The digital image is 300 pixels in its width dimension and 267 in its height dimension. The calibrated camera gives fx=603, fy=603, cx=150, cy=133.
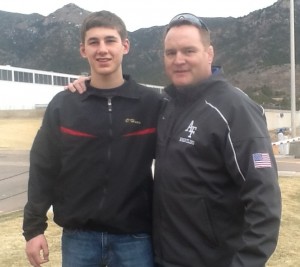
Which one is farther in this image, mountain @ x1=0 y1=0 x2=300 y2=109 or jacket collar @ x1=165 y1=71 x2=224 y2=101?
Answer: mountain @ x1=0 y1=0 x2=300 y2=109

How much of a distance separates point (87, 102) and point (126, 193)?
50 cm

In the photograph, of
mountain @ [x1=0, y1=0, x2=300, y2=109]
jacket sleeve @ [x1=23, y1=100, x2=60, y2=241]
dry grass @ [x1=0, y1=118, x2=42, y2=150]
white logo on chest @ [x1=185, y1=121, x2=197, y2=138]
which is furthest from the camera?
mountain @ [x1=0, y1=0, x2=300, y2=109]

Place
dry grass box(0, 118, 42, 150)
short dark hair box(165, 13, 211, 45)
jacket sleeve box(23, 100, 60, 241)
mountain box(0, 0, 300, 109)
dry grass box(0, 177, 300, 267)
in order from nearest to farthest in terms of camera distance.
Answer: short dark hair box(165, 13, 211, 45) → jacket sleeve box(23, 100, 60, 241) → dry grass box(0, 177, 300, 267) → dry grass box(0, 118, 42, 150) → mountain box(0, 0, 300, 109)

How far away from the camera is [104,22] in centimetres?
297

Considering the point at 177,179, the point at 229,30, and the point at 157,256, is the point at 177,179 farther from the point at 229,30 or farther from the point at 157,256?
the point at 229,30

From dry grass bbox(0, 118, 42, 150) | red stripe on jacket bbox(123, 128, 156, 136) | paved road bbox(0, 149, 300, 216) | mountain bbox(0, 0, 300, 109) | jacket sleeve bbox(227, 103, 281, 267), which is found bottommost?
dry grass bbox(0, 118, 42, 150)

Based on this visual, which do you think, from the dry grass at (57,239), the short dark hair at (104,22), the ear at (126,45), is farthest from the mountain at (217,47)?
the short dark hair at (104,22)

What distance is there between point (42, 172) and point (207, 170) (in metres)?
0.94

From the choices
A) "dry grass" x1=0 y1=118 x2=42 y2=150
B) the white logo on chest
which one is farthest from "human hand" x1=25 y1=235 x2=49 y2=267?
"dry grass" x1=0 y1=118 x2=42 y2=150

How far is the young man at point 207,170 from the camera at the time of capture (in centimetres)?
244

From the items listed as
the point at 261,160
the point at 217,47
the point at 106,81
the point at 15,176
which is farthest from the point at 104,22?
the point at 217,47

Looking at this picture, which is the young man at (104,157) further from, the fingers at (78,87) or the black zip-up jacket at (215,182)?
the black zip-up jacket at (215,182)

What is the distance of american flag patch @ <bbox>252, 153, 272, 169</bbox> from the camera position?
244 cm

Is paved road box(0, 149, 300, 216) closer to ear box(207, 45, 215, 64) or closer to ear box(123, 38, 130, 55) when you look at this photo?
ear box(123, 38, 130, 55)
